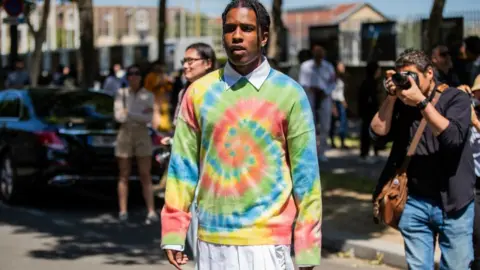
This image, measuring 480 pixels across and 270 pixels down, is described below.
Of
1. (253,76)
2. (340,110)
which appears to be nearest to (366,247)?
(253,76)

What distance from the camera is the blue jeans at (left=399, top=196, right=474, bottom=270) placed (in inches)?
238

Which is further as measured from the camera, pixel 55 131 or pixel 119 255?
pixel 55 131

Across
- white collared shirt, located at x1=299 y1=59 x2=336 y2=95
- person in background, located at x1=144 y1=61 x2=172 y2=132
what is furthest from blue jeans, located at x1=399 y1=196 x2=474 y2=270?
white collared shirt, located at x1=299 y1=59 x2=336 y2=95

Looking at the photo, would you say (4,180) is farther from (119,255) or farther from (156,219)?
(119,255)

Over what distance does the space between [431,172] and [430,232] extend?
377 millimetres

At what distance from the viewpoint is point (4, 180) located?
45.3 feet

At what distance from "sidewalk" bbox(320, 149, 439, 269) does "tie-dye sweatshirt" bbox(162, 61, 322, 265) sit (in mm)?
4762

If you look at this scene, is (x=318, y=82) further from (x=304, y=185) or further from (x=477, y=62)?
(x=304, y=185)

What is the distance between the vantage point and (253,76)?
4.41m

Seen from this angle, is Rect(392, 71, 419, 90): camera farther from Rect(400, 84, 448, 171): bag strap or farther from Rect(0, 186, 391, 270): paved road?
Rect(0, 186, 391, 270): paved road

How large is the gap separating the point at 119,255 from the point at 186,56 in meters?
3.10

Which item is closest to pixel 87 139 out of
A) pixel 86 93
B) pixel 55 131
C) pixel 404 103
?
pixel 55 131

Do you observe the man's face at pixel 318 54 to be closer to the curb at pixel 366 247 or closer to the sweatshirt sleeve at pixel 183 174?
the curb at pixel 366 247

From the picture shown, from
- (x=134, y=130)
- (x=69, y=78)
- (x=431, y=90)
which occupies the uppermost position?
(x=431, y=90)
